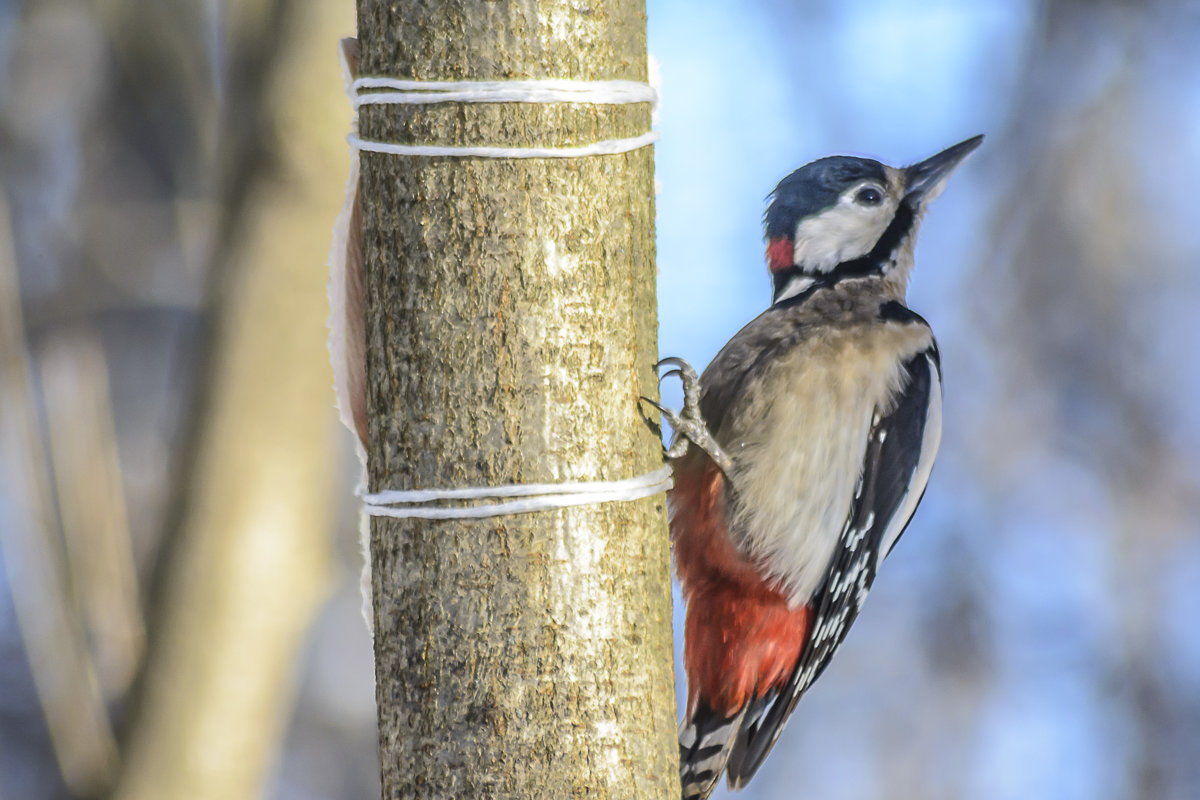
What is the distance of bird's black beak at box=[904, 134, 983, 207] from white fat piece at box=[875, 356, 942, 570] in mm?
262

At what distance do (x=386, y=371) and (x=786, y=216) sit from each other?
2.80 ft

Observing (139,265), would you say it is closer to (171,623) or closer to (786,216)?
(171,623)

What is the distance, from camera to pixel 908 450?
5.34ft

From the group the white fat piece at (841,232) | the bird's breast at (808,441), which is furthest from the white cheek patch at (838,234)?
the bird's breast at (808,441)

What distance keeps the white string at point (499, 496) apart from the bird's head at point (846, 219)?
786 mm

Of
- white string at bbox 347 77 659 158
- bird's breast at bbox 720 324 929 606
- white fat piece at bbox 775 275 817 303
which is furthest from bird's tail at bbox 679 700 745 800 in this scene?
white string at bbox 347 77 659 158

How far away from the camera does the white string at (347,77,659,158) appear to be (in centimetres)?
99

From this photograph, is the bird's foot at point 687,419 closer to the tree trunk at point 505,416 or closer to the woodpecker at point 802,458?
the woodpecker at point 802,458

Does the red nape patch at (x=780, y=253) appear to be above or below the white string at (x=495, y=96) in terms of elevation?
below

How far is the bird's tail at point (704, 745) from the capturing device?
1672mm

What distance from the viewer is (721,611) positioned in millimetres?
1706

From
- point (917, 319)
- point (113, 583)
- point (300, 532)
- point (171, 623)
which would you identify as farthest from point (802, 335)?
point (113, 583)

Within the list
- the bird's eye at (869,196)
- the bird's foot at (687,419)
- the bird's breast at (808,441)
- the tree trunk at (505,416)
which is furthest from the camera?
the bird's eye at (869,196)

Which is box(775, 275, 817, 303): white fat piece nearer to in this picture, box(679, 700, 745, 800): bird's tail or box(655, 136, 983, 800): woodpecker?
box(655, 136, 983, 800): woodpecker
